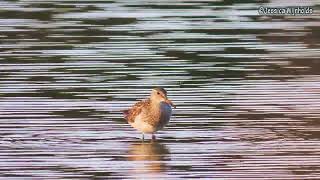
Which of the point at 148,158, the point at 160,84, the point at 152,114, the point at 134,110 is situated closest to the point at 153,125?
the point at 152,114

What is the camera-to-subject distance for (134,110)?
1575cm

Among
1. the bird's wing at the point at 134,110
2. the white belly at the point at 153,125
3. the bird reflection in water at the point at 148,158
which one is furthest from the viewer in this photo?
the bird's wing at the point at 134,110

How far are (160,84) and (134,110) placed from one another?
222 centimetres

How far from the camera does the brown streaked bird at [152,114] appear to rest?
1545 cm

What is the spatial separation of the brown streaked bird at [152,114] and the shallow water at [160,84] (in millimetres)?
155

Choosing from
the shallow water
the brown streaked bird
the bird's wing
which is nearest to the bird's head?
the brown streaked bird

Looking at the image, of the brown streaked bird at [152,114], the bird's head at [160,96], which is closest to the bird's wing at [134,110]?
the brown streaked bird at [152,114]

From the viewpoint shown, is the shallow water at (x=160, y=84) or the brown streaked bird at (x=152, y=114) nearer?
the shallow water at (x=160, y=84)

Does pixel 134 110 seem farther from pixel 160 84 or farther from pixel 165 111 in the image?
pixel 160 84

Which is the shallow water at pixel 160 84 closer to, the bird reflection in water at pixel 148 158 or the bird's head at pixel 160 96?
the bird reflection in water at pixel 148 158

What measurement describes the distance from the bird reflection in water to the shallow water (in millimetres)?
13

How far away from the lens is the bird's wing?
15625 mm

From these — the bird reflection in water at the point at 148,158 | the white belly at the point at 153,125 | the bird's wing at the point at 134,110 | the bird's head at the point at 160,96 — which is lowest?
the bird reflection in water at the point at 148,158

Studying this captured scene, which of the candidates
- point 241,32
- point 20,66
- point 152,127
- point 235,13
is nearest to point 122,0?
point 235,13
